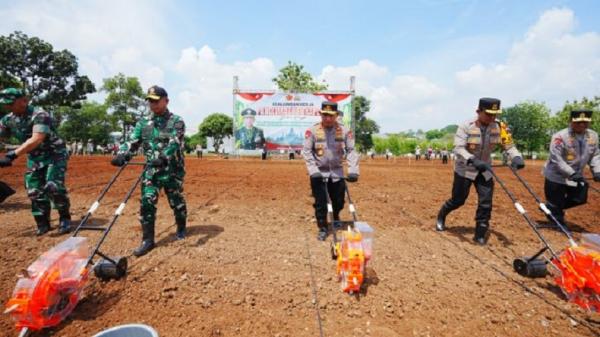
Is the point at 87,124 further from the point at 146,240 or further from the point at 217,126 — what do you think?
the point at 146,240

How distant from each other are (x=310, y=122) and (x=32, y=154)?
70.5 ft

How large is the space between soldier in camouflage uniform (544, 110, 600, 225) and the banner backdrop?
19.8 m

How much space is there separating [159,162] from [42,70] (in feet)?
138

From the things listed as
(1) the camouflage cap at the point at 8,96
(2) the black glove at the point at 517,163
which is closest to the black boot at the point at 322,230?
(2) the black glove at the point at 517,163

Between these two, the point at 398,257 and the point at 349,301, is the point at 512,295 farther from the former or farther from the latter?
the point at 349,301

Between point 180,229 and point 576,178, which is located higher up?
point 576,178

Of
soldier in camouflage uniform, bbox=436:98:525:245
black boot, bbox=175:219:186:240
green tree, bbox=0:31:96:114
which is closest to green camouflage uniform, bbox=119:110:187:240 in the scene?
black boot, bbox=175:219:186:240

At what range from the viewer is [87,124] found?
46.8m

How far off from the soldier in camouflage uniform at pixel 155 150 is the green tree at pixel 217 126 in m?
70.3

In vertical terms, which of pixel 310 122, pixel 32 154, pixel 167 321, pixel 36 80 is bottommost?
pixel 167 321

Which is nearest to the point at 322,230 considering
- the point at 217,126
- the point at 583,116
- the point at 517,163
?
the point at 517,163

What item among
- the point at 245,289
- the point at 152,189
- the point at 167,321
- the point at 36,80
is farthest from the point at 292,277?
the point at 36,80

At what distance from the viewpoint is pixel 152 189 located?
13.4 feet

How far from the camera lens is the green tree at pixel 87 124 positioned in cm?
4505
